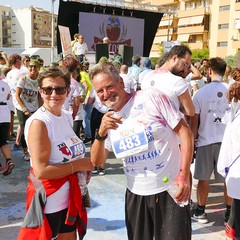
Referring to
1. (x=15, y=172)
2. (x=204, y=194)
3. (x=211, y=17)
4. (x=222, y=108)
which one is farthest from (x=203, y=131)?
(x=211, y=17)

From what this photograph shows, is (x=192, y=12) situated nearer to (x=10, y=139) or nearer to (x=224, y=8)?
(x=224, y=8)

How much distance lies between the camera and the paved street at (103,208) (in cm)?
332

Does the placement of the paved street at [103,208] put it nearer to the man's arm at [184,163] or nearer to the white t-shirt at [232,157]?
the white t-shirt at [232,157]

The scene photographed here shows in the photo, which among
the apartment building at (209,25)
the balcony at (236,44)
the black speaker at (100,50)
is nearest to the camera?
the black speaker at (100,50)

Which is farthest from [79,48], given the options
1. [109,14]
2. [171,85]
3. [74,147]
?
[109,14]

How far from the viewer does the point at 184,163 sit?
6.59 ft

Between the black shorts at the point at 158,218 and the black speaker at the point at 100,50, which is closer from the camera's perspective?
the black shorts at the point at 158,218

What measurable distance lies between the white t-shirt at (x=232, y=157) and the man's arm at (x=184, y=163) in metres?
0.56

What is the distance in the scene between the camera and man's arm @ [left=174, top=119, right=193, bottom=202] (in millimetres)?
1979

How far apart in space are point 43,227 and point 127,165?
0.67 meters

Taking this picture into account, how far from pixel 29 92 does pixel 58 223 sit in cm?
363

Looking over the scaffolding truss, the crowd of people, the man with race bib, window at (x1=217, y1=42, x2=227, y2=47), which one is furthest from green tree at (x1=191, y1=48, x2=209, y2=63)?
the man with race bib

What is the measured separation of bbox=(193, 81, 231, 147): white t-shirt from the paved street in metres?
0.91

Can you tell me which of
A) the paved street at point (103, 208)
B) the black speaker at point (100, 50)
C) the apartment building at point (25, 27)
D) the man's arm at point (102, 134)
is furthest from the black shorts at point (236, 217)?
the apartment building at point (25, 27)
